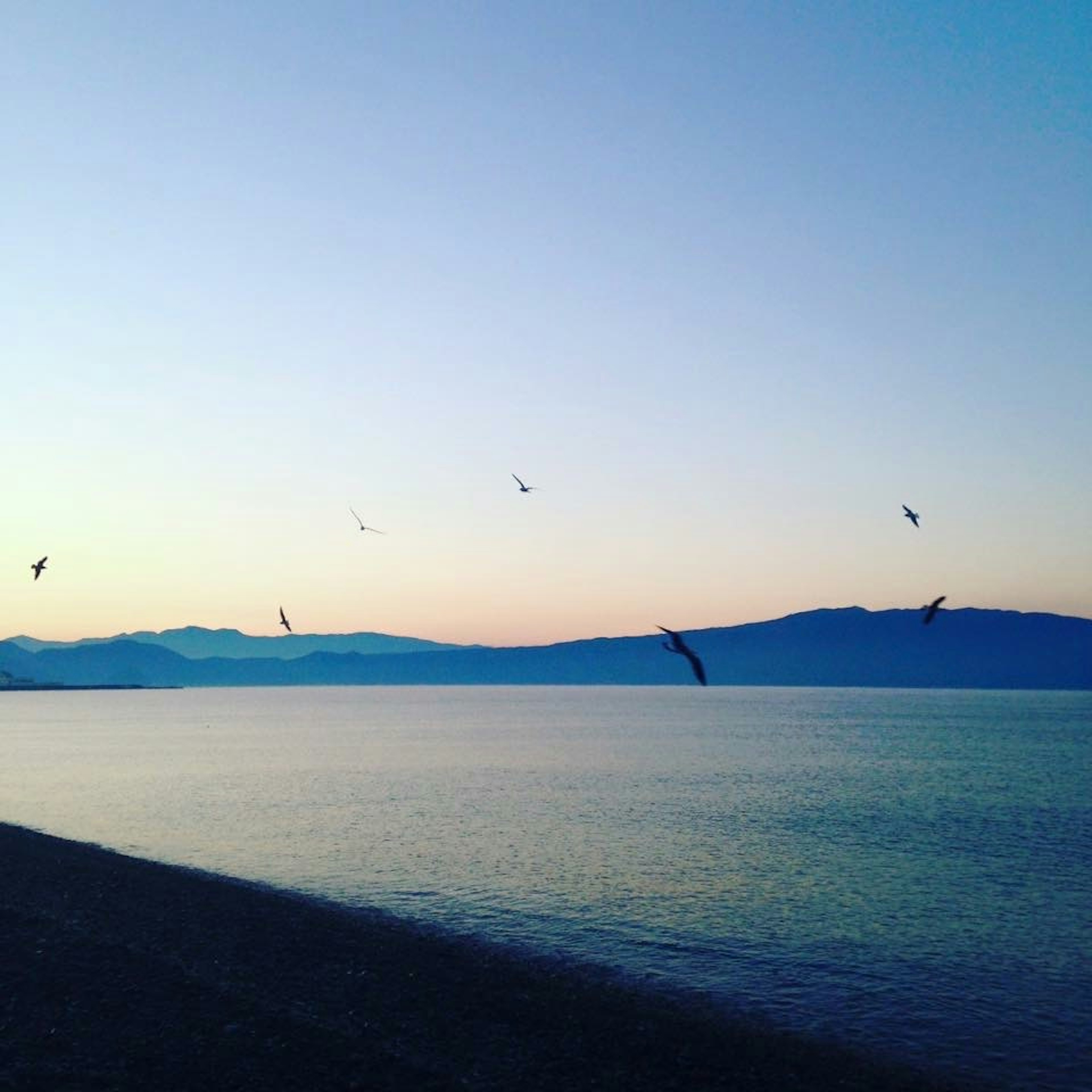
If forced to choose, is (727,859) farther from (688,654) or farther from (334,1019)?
(688,654)

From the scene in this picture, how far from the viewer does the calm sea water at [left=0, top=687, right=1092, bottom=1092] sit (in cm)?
2264

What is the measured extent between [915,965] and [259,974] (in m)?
18.0

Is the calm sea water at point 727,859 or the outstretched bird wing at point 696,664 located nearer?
the outstretched bird wing at point 696,664

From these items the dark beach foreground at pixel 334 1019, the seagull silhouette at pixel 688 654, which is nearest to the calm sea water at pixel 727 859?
the dark beach foreground at pixel 334 1019

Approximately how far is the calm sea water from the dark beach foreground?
267cm

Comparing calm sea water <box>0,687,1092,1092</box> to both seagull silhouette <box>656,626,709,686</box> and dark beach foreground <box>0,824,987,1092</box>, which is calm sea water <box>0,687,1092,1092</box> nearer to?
dark beach foreground <box>0,824,987,1092</box>

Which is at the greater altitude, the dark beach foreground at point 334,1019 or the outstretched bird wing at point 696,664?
the outstretched bird wing at point 696,664

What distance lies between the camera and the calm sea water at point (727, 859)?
22.6m

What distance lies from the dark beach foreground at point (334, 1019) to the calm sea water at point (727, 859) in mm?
2671

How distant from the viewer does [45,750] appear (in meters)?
112

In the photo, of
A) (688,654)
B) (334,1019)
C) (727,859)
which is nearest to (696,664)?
(688,654)

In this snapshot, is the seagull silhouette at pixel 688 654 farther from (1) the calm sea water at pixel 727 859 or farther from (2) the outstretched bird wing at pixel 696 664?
(1) the calm sea water at pixel 727 859

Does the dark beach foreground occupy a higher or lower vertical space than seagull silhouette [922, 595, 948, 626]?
lower

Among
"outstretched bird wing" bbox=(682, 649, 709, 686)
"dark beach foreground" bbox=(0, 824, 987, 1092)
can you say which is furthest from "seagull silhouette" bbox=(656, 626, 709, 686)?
"dark beach foreground" bbox=(0, 824, 987, 1092)
